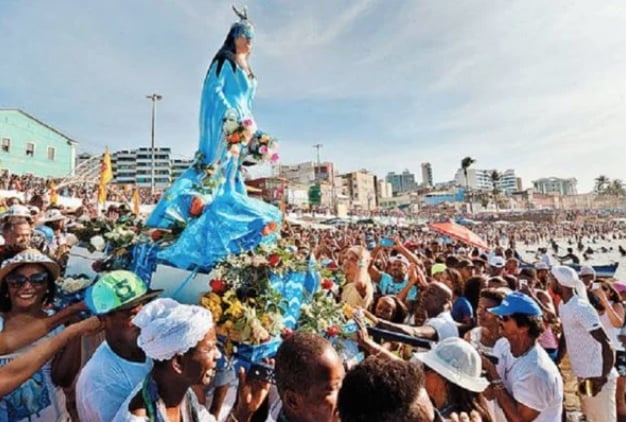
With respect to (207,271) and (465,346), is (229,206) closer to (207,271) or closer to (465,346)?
(207,271)

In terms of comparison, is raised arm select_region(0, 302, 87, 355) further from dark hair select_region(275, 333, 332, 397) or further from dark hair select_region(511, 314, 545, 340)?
dark hair select_region(511, 314, 545, 340)

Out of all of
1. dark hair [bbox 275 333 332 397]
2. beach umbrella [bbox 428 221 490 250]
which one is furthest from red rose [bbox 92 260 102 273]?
beach umbrella [bbox 428 221 490 250]

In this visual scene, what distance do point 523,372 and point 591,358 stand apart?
189cm

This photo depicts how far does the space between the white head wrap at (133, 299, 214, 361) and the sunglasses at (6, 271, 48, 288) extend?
131 cm

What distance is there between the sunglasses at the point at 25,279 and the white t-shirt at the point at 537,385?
3159mm

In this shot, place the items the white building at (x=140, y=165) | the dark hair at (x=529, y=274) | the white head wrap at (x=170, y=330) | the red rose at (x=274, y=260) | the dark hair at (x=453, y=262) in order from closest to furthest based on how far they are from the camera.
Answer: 1. the white head wrap at (x=170, y=330)
2. the red rose at (x=274, y=260)
3. the dark hair at (x=453, y=262)
4. the dark hair at (x=529, y=274)
5. the white building at (x=140, y=165)

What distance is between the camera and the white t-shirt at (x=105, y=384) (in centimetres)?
184

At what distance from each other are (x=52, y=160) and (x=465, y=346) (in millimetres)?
36842

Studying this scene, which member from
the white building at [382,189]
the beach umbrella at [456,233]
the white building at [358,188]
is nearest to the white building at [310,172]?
the white building at [358,188]

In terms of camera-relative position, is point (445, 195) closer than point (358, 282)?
No

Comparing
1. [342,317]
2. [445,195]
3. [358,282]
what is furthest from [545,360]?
[445,195]

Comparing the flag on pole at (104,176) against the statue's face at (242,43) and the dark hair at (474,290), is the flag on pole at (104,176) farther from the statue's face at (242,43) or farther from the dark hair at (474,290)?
the dark hair at (474,290)

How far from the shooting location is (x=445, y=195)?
118 metres

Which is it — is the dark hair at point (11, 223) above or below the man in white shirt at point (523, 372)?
above
